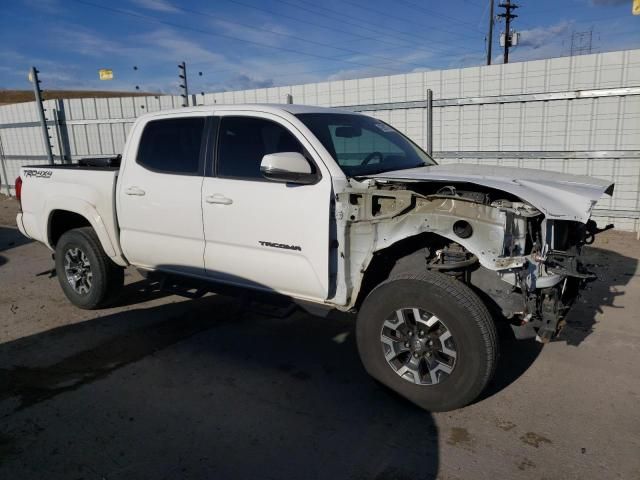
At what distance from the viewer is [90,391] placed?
363 cm

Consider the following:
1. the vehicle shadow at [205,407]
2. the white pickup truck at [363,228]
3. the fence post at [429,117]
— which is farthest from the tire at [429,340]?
the fence post at [429,117]

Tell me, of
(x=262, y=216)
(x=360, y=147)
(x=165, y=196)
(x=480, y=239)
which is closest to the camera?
(x=480, y=239)

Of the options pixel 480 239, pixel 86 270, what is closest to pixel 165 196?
pixel 86 270

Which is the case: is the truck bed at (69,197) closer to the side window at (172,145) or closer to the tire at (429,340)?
the side window at (172,145)

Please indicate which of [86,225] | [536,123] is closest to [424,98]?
[536,123]

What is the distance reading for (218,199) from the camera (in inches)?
157

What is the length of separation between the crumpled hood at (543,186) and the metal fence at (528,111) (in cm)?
505

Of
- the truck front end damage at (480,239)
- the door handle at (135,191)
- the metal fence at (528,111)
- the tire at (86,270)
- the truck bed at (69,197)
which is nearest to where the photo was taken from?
the truck front end damage at (480,239)

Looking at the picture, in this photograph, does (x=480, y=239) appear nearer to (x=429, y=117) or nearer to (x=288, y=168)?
(x=288, y=168)

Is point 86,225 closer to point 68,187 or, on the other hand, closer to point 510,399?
point 68,187

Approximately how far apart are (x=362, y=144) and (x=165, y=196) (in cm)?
173

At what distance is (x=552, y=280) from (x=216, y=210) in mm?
2464

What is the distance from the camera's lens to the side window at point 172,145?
4303 mm

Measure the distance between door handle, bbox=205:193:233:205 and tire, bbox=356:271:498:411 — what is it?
4.47 feet
